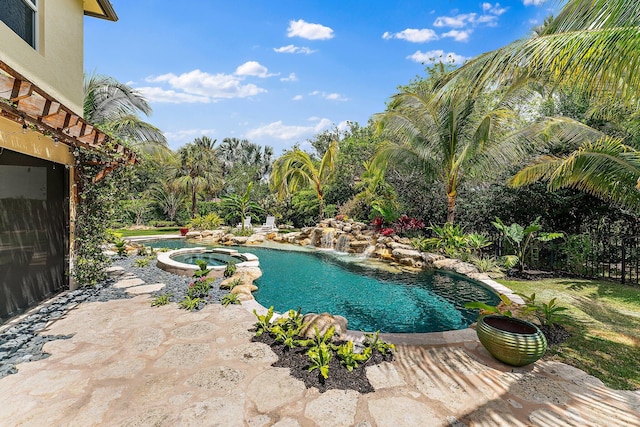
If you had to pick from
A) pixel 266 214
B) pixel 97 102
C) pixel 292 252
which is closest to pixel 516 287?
pixel 292 252

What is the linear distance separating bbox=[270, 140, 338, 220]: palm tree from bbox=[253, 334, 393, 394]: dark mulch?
14.1 m

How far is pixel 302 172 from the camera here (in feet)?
57.7

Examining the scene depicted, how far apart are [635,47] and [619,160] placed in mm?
3393

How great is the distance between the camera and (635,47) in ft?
10.9

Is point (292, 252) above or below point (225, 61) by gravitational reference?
below

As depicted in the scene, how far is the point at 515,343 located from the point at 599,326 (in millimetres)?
2871

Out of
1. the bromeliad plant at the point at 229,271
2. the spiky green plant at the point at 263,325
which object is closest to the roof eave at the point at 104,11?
the bromeliad plant at the point at 229,271

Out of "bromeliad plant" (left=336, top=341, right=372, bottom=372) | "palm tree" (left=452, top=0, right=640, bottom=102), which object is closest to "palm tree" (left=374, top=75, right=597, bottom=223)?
"palm tree" (left=452, top=0, right=640, bottom=102)

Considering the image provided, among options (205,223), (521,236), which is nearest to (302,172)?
(205,223)

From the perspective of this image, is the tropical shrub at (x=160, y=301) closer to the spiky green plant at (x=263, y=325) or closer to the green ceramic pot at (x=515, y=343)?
the spiky green plant at (x=263, y=325)

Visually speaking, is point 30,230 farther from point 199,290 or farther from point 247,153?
point 247,153

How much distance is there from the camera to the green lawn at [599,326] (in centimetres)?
350

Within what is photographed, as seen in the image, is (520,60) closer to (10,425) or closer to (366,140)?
(10,425)

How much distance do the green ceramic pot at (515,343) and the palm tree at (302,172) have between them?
46.3 feet
